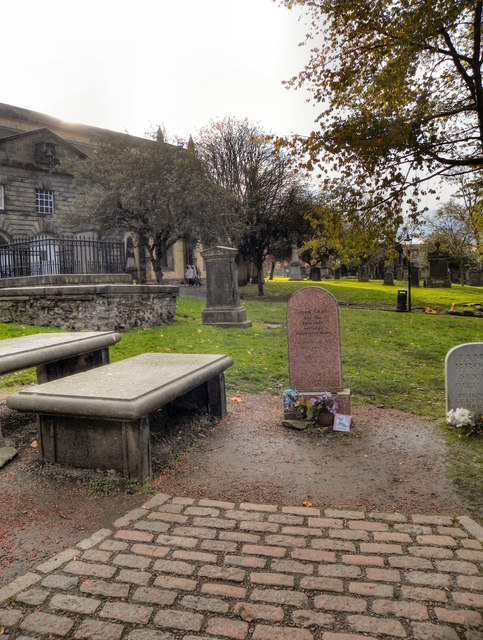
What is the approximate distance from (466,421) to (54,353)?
15.2ft

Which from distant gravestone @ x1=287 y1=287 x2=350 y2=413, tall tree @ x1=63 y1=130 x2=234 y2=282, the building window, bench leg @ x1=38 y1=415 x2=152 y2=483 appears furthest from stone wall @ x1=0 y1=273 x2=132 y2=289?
the building window

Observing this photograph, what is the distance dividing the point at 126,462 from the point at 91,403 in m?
0.57

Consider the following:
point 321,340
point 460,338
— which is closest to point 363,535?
point 321,340

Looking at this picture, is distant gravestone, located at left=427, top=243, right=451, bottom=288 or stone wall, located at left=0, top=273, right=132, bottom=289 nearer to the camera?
stone wall, located at left=0, top=273, right=132, bottom=289

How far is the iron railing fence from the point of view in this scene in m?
15.2

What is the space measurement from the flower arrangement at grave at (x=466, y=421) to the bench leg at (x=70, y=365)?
14.7ft

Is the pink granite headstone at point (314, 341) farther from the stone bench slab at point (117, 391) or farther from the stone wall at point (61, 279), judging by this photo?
the stone wall at point (61, 279)

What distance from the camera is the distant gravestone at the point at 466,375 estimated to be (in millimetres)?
5203

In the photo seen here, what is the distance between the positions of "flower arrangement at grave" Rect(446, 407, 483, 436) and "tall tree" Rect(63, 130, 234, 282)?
1592cm

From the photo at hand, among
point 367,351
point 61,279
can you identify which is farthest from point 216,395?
point 61,279

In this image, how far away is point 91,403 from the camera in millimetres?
3479

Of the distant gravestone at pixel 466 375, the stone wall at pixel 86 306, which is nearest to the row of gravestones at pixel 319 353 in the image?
the distant gravestone at pixel 466 375

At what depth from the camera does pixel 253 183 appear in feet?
85.0

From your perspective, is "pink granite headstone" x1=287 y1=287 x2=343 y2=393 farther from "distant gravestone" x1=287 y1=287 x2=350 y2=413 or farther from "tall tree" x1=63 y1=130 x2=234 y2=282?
"tall tree" x1=63 y1=130 x2=234 y2=282
